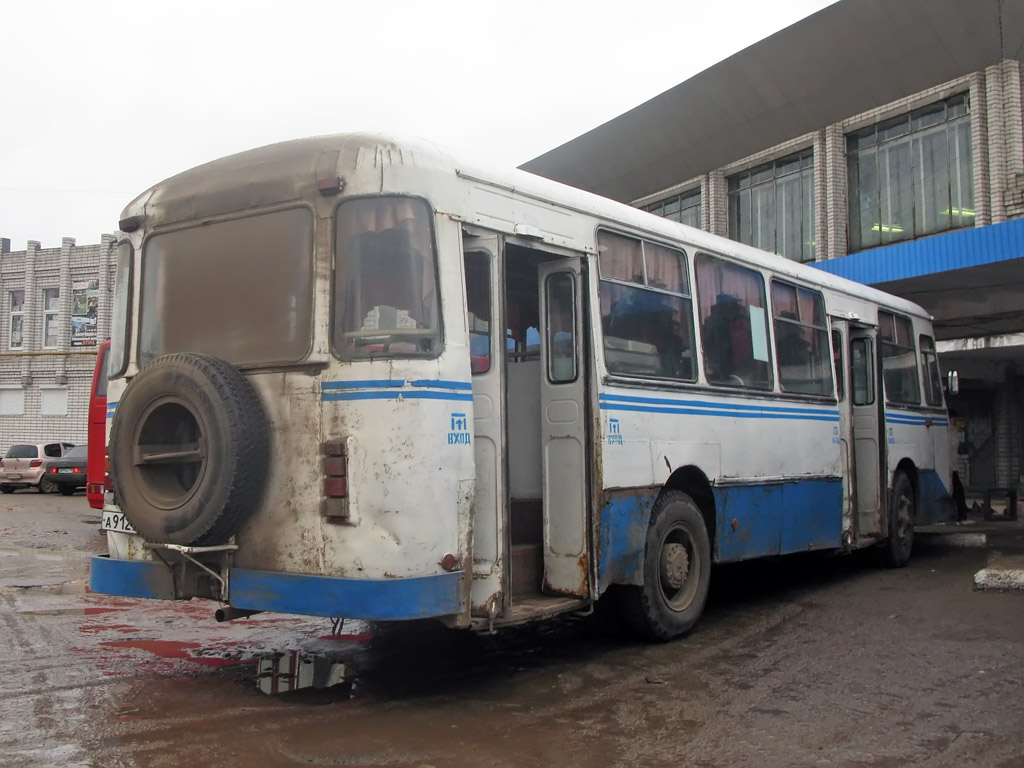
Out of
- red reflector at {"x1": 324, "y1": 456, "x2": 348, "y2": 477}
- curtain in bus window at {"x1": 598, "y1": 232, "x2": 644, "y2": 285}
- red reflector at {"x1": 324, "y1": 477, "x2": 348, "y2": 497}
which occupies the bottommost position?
red reflector at {"x1": 324, "y1": 477, "x2": 348, "y2": 497}

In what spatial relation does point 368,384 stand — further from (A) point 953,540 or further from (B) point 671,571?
(A) point 953,540

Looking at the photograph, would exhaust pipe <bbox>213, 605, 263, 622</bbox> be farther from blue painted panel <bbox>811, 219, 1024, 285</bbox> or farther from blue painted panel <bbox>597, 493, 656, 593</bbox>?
blue painted panel <bbox>811, 219, 1024, 285</bbox>

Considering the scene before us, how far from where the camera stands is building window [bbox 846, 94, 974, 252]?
57.8 ft

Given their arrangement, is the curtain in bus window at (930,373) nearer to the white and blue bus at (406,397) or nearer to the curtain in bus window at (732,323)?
the curtain in bus window at (732,323)

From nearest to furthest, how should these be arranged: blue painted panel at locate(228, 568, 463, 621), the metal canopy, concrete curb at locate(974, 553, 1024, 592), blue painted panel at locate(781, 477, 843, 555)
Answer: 1. blue painted panel at locate(228, 568, 463, 621)
2. blue painted panel at locate(781, 477, 843, 555)
3. concrete curb at locate(974, 553, 1024, 592)
4. the metal canopy

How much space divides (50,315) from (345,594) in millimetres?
35481

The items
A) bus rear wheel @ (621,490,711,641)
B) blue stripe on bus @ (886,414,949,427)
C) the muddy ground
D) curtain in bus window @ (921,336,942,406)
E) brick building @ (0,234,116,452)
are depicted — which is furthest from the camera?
brick building @ (0,234,116,452)

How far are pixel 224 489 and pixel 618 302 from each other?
299 cm

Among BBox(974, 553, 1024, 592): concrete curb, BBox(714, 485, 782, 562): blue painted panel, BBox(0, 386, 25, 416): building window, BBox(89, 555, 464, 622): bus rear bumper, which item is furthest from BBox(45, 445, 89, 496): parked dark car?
BBox(974, 553, 1024, 592): concrete curb

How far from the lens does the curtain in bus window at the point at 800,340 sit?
29.2ft

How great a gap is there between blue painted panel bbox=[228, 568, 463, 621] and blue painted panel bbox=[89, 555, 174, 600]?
540 millimetres

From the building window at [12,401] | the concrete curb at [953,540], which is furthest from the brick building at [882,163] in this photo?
the building window at [12,401]

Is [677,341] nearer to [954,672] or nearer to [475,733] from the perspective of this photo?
[954,672]

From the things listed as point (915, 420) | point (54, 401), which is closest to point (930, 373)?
point (915, 420)
